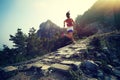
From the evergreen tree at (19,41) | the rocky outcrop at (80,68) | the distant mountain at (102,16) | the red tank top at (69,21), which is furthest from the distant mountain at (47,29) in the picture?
the rocky outcrop at (80,68)

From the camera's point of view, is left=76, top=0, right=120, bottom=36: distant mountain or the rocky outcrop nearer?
the rocky outcrop

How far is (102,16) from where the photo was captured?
24.9 m

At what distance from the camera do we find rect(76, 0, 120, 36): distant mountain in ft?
67.9

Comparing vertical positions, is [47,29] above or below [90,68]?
above

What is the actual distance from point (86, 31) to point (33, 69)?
35.7 feet

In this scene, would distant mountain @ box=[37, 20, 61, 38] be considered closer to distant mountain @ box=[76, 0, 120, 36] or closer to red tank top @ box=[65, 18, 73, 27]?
distant mountain @ box=[76, 0, 120, 36]

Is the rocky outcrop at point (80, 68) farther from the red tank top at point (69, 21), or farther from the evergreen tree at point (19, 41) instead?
the evergreen tree at point (19, 41)

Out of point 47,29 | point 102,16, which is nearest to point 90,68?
point 102,16

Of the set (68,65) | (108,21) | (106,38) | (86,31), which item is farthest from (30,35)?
(108,21)

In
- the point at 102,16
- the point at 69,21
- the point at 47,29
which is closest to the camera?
the point at 69,21

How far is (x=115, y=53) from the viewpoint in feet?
27.5

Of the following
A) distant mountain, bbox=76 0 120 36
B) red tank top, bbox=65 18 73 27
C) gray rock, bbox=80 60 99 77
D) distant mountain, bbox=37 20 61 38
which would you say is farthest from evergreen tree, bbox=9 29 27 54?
distant mountain, bbox=37 20 61 38

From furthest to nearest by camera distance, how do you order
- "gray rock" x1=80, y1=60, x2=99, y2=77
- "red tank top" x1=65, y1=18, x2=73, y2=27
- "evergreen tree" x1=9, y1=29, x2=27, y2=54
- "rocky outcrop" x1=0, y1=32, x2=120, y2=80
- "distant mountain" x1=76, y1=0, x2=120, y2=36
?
1. "distant mountain" x1=76, y1=0, x2=120, y2=36
2. "evergreen tree" x1=9, y1=29, x2=27, y2=54
3. "red tank top" x1=65, y1=18, x2=73, y2=27
4. "gray rock" x1=80, y1=60, x2=99, y2=77
5. "rocky outcrop" x1=0, y1=32, x2=120, y2=80

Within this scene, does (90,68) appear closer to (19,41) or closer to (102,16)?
(19,41)
